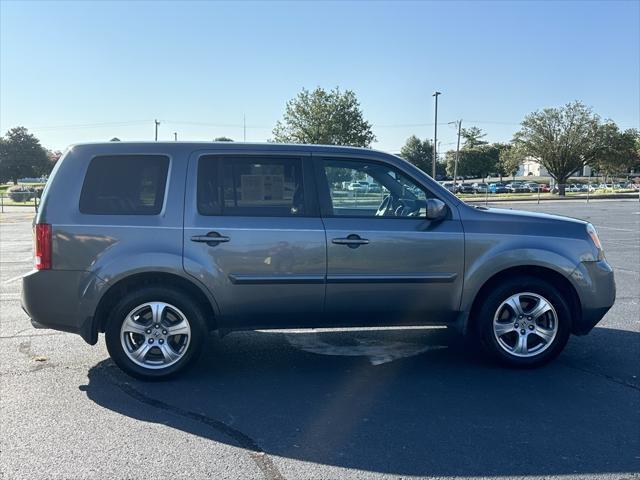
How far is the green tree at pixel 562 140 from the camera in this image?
2318 inches

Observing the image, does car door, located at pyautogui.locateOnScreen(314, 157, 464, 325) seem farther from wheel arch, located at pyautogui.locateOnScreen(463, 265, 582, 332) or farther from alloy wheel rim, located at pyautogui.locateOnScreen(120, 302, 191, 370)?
alloy wheel rim, located at pyautogui.locateOnScreen(120, 302, 191, 370)

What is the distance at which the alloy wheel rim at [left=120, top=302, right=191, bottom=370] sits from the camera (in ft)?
15.6

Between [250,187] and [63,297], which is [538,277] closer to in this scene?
[250,187]

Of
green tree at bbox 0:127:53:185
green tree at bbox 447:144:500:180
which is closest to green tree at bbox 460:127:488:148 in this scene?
green tree at bbox 447:144:500:180

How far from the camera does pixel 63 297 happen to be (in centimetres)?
462

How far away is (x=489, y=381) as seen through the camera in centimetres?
480

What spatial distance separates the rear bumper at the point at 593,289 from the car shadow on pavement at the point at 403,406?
1.60ft

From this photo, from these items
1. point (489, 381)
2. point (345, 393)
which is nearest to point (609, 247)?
point (489, 381)

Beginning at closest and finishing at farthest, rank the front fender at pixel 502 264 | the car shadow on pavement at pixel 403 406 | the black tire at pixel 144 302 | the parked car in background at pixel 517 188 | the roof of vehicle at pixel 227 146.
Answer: the car shadow on pavement at pixel 403 406, the black tire at pixel 144 302, the roof of vehicle at pixel 227 146, the front fender at pixel 502 264, the parked car in background at pixel 517 188

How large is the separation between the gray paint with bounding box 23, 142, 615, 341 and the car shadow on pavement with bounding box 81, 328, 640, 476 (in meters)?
0.48

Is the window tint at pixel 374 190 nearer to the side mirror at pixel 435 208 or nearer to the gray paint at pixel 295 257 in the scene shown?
the gray paint at pixel 295 257

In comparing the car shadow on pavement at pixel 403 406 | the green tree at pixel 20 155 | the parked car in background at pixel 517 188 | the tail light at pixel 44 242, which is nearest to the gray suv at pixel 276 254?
the tail light at pixel 44 242

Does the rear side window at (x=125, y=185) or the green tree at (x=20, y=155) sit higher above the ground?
the green tree at (x=20, y=155)

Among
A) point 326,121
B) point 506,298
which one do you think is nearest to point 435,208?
point 506,298
